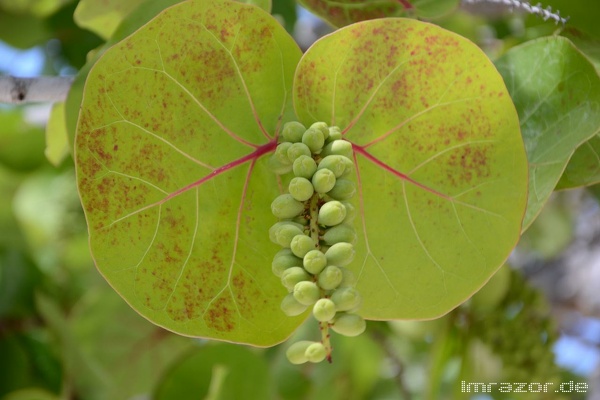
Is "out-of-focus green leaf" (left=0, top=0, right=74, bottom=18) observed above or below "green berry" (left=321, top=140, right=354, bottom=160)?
below

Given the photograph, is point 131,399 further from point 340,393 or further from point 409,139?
point 409,139

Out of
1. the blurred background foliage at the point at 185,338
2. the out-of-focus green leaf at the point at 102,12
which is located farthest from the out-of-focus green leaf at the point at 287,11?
the out-of-focus green leaf at the point at 102,12

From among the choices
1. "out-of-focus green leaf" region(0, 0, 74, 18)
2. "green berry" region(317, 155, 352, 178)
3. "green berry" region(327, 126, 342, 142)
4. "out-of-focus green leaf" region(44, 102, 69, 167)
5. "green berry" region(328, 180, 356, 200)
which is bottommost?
"out-of-focus green leaf" region(0, 0, 74, 18)

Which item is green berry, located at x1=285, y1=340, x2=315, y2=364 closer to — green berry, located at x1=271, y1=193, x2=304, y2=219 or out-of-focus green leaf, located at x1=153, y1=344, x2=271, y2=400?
green berry, located at x1=271, y1=193, x2=304, y2=219

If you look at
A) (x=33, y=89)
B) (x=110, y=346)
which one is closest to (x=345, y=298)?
(x=33, y=89)

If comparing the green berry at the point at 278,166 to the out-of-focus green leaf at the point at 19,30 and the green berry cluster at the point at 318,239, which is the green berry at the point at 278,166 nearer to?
the green berry cluster at the point at 318,239

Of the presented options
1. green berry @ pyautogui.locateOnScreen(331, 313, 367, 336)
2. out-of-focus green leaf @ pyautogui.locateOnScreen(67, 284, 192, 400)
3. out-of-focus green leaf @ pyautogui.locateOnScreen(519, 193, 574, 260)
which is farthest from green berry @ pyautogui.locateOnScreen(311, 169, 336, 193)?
out-of-focus green leaf @ pyautogui.locateOnScreen(519, 193, 574, 260)

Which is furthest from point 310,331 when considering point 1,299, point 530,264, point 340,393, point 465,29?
point 530,264
